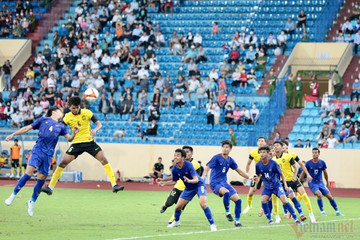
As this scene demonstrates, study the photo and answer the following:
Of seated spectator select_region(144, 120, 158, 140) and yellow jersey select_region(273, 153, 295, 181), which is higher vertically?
seated spectator select_region(144, 120, 158, 140)

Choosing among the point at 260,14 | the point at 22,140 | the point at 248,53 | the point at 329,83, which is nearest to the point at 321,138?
the point at 329,83

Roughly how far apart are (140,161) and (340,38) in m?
11.7

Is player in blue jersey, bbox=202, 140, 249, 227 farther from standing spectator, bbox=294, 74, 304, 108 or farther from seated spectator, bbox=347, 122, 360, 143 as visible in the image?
standing spectator, bbox=294, 74, 304, 108

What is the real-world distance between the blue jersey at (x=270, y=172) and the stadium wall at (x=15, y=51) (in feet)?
90.8

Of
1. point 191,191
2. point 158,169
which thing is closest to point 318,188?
point 191,191

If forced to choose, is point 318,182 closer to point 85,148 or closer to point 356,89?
point 85,148

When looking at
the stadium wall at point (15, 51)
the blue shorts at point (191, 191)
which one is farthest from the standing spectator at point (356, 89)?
the blue shorts at point (191, 191)

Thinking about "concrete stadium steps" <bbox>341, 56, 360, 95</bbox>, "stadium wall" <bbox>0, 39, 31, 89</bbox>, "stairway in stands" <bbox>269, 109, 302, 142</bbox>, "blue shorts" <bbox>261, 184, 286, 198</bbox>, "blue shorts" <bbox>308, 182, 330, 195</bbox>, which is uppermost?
"stadium wall" <bbox>0, 39, 31, 89</bbox>

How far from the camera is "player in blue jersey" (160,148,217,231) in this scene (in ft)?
53.1

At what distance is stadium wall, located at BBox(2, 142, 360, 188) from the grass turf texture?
274 inches

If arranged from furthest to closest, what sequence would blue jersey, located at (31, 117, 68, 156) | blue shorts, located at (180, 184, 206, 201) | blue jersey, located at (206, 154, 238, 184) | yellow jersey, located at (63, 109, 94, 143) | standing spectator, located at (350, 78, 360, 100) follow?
standing spectator, located at (350, 78, 360, 100) < yellow jersey, located at (63, 109, 94, 143) < blue jersey, located at (206, 154, 238, 184) < blue jersey, located at (31, 117, 68, 156) < blue shorts, located at (180, 184, 206, 201)

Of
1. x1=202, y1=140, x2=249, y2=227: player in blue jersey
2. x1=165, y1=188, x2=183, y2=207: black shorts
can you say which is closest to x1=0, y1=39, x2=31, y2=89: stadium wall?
x1=165, y1=188, x2=183, y2=207: black shorts

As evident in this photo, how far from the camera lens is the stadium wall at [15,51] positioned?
1727 inches

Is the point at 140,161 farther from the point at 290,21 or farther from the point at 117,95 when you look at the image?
the point at 290,21
